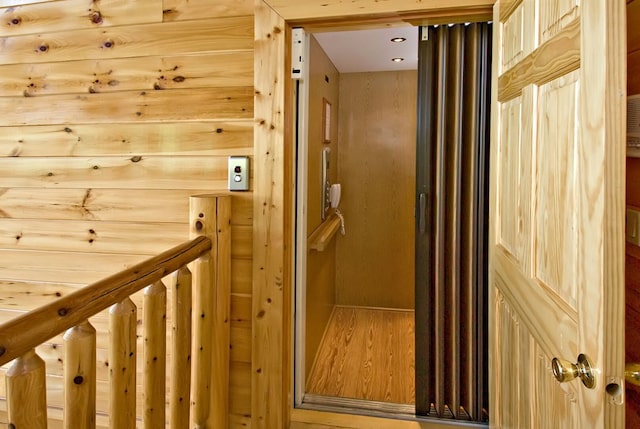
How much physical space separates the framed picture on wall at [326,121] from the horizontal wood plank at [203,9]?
1.16 m

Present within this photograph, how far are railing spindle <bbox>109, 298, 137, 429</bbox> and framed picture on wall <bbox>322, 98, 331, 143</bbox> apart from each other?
6.77 ft

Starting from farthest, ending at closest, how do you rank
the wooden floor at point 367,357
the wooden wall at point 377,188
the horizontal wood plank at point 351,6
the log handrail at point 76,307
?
the wooden wall at point 377,188 < the wooden floor at point 367,357 < the horizontal wood plank at point 351,6 < the log handrail at point 76,307

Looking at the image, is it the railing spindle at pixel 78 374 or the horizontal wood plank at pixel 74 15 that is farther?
the horizontal wood plank at pixel 74 15

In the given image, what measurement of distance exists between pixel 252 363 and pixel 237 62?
1277mm

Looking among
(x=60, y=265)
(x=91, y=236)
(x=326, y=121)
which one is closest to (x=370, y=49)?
(x=326, y=121)

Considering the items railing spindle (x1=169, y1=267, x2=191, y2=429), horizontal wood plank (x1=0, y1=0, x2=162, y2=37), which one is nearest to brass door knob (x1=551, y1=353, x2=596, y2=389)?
railing spindle (x1=169, y1=267, x2=191, y2=429)

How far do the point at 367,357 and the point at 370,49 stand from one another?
6.77ft

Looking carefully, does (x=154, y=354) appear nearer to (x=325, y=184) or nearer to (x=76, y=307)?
(x=76, y=307)

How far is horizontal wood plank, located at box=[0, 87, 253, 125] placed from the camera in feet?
6.30

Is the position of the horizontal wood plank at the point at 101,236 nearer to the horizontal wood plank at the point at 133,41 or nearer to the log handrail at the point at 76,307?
the log handrail at the point at 76,307

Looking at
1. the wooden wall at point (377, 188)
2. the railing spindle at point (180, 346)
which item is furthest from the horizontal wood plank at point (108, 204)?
the wooden wall at point (377, 188)

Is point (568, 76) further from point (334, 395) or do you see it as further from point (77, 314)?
point (334, 395)

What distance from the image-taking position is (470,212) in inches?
80.9

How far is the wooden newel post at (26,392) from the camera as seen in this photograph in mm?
919
